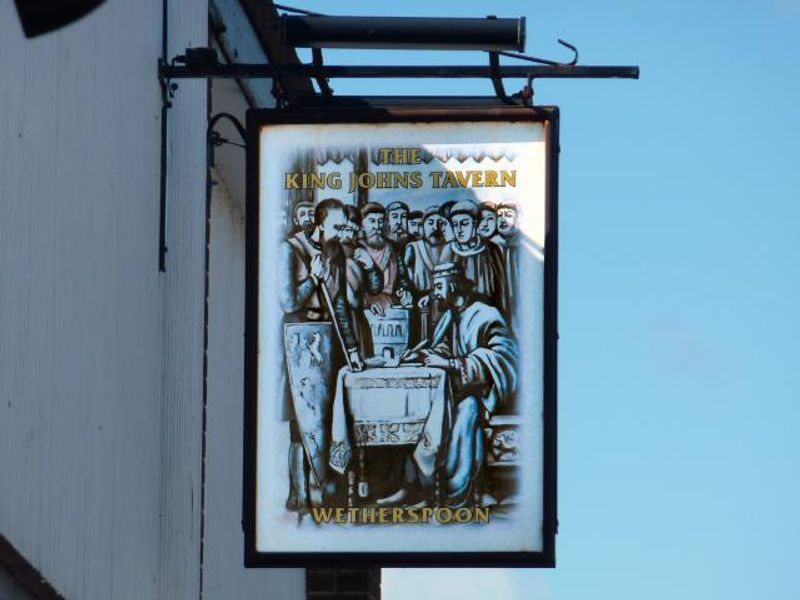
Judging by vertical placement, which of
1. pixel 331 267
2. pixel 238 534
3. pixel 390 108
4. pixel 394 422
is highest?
pixel 390 108

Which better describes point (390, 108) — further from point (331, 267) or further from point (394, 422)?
point (394, 422)

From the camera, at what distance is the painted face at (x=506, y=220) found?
365 inches

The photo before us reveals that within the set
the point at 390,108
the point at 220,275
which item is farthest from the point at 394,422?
the point at 220,275

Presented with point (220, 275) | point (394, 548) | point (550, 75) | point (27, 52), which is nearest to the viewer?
point (27, 52)

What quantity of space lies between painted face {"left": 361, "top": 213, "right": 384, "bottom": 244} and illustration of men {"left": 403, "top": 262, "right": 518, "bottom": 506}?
374 millimetres

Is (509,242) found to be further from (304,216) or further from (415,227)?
(304,216)

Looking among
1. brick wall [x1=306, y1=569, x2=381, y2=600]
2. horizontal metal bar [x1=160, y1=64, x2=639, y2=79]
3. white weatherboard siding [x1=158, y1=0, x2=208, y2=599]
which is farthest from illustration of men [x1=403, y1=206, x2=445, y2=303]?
brick wall [x1=306, y1=569, x2=381, y2=600]

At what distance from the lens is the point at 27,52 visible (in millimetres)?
7816

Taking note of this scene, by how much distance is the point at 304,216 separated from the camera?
30.3 feet

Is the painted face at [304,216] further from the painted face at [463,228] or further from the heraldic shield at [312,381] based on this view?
the painted face at [463,228]

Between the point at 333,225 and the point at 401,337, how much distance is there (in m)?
0.66

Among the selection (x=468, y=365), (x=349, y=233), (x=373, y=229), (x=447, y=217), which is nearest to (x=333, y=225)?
(x=349, y=233)

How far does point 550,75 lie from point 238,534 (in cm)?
518

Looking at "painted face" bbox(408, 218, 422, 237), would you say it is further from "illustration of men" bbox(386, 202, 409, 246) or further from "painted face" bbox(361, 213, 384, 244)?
"painted face" bbox(361, 213, 384, 244)
